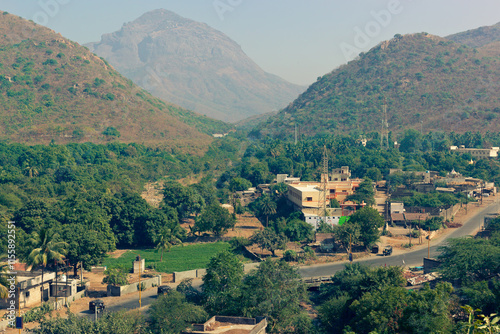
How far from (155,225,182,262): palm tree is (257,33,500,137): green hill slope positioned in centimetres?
10596

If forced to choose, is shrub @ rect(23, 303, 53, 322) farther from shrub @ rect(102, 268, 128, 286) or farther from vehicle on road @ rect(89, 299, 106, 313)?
shrub @ rect(102, 268, 128, 286)

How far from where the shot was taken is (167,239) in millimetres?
61500

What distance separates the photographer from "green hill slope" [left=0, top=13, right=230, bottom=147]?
14338 cm

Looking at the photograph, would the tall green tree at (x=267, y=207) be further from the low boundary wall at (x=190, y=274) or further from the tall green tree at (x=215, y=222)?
the low boundary wall at (x=190, y=274)

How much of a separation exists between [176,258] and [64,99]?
368 feet

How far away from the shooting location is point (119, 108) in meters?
166

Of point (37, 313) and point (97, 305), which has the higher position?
point (97, 305)

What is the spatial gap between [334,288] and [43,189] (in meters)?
55.3

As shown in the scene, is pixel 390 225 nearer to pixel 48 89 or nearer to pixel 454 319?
pixel 454 319

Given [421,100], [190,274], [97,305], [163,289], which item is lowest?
[97,305]

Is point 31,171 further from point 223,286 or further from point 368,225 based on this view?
point 223,286

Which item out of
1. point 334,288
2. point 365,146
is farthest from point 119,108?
point 334,288

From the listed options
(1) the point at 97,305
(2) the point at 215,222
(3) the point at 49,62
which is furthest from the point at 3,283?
(3) the point at 49,62

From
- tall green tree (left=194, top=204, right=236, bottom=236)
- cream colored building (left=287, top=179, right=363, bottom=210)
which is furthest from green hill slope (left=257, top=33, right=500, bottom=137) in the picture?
tall green tree (left=194, top=204, right=236, bottom=236)
